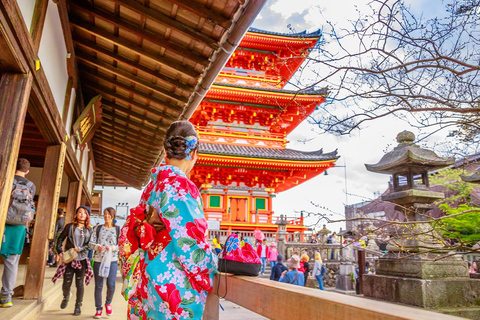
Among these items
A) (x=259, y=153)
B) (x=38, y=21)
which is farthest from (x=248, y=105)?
(x=38, y=21)

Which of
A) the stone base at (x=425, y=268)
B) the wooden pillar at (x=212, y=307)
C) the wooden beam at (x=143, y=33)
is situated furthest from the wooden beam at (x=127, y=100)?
the wooden pillar at (x=212, y=307)

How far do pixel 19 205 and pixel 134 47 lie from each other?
7.67ft

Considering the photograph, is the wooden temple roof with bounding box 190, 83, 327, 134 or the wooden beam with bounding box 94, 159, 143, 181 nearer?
the wooden beam with bounding box 94, 159, 143, 181

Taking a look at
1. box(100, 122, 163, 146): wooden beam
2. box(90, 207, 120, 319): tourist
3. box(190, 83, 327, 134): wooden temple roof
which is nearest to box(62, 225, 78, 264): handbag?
box(90, 207, 120, 319): tourist

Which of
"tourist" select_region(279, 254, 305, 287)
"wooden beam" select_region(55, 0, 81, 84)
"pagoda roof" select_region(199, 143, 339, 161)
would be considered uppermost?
"pagoda roof" select_region(199, 143, 339, 161)

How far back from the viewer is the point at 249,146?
55.9 feet

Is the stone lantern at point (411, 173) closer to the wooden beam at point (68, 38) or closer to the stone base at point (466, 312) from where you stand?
the stone base at point (466, 312)

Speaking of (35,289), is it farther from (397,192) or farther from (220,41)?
(397,192)

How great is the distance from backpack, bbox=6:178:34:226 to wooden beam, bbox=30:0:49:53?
1522 mm

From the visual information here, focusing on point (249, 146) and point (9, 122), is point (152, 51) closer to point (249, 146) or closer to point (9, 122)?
point (9, 122)

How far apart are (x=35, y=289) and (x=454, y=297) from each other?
604 centimetres

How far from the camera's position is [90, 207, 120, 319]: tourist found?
4559mm

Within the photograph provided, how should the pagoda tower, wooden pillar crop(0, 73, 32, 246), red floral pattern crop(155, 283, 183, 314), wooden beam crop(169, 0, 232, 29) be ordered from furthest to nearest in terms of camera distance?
the pagoda tower, wooden beam crop(169, 0, 232, 29), wooden pillar crop(0, 73, 32, 246), red floral pattern crop(155, 283, 183, 314)

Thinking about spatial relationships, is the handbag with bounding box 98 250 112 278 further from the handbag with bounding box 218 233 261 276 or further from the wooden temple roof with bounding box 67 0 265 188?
the handbag with bounding box 218 233 261 276
